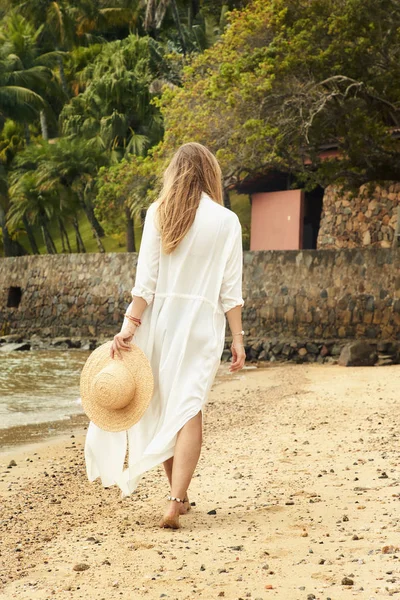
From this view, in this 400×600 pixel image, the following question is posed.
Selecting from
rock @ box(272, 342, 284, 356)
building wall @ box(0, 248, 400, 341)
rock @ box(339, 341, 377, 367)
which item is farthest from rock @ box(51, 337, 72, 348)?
rock @ box(339, 341, 377, 367)

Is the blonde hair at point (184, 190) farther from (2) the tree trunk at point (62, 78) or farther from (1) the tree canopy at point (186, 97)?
(2) the tree trunk at point (62, 78)

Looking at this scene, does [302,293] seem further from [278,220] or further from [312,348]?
[278,220]

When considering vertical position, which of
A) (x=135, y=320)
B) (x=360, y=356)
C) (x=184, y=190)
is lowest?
(x=360, y=356)

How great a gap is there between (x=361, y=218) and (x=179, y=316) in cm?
1715

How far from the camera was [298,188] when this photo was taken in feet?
78.0

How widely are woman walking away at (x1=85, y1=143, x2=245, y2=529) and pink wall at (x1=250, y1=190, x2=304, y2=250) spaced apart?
18.6 meters

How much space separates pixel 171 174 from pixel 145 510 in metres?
1.83

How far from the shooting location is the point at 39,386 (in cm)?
1499

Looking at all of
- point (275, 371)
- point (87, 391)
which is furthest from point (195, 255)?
point (275, 371)

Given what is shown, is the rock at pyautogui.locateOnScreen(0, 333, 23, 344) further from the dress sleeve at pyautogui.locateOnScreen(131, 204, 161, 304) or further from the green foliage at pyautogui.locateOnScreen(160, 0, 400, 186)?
the dress sleeve at pyautogui.locateOnScreen(131, 204, 161, 304)

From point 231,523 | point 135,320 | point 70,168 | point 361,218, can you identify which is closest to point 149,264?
point 135,320

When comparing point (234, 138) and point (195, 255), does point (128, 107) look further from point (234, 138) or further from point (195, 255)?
point (195, 255)

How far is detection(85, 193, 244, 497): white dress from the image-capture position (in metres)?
4.43

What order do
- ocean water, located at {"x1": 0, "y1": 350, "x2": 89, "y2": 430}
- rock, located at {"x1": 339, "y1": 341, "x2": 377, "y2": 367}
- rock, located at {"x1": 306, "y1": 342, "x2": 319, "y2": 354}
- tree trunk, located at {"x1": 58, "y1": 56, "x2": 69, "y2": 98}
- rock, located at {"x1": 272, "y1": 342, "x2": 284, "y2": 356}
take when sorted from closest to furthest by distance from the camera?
ocean water, located at {"x1": 0, "y1": 350, "x2": 89, "y2": 430}, rock, located at {"x1": 339, "y1": 341, "x2": 377, "y2": 367}, rock, located at {"x1": 306, "y1": 342, "x2": 319, "y2": 354}, rock, located at {"x1": 272, "y1": 342, "x2": 284, "y2": 356}, tree trunk, located at {"x1": 58, "y1": 56, "x2": 69, "y2": 98}
